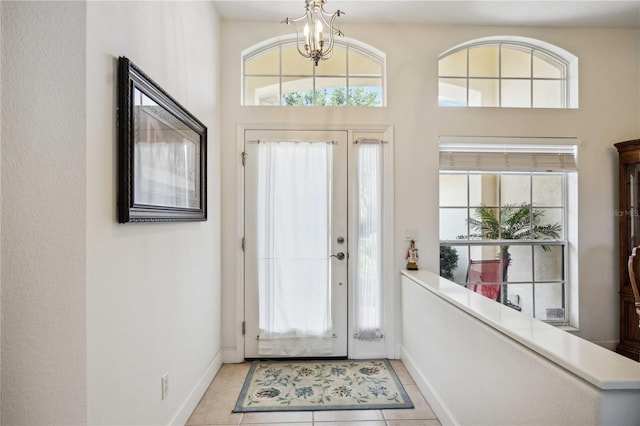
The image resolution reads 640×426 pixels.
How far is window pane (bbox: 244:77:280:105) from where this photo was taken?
3.00 meters

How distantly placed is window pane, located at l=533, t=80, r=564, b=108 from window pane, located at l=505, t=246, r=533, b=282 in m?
1.33

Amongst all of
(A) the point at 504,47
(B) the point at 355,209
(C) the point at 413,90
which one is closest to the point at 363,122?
(C) the point at 413,90

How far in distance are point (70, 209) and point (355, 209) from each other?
212 centimetres

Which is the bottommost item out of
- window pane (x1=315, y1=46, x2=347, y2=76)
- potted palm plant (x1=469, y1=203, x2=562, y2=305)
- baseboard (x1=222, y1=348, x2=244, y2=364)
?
baseboard (x1=222, y1=348, x2=244, y2=364)

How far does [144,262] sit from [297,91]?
204 centimetres

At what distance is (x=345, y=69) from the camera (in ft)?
10.0

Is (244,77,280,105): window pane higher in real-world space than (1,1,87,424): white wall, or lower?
higher

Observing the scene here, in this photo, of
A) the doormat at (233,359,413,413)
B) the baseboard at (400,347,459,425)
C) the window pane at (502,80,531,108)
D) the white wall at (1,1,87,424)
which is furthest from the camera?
the window pane at (502,80,531,108)

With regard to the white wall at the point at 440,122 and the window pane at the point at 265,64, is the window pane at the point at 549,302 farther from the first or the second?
the window pane at the point at 265,64

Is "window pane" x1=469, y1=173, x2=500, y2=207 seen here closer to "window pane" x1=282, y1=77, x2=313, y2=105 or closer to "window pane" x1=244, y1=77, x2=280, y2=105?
"window pane" x1=282, y1=77, x2=313, y2=105

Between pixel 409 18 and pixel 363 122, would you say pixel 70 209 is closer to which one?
pixel 363 122

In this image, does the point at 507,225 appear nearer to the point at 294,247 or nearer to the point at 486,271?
the point at 486,271

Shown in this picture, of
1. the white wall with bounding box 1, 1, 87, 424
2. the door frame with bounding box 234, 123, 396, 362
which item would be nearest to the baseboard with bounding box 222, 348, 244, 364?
the door frame with bounding box 234, 123, 396, 362

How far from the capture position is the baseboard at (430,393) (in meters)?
1.96
